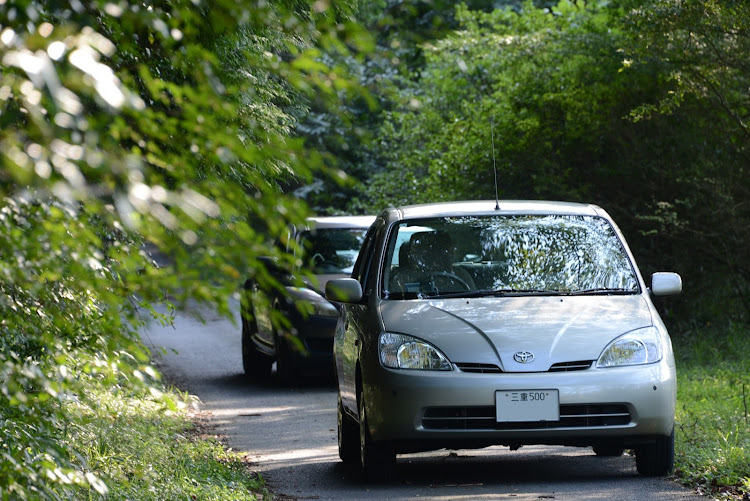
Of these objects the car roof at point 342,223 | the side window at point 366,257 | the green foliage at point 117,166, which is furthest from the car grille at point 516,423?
the car roof at point 342,223

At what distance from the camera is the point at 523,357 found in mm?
7695

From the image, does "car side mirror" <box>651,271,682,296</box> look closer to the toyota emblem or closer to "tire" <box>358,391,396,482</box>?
the toyota emblem

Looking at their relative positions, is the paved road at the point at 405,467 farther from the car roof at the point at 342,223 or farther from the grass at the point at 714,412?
the car roof at the point at 342,223

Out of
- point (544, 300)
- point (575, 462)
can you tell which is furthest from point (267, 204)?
point (575, 462)

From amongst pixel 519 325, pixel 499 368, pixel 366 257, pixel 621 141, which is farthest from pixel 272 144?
pixel 621 141

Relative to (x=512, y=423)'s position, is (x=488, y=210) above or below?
above

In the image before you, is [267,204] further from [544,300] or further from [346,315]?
[346,315]

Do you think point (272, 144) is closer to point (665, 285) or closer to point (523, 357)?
point (523, 357)

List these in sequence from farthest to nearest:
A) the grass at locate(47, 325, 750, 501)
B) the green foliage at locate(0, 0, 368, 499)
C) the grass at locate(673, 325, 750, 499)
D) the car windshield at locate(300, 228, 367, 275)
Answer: the car windshield at locate(300, 228, 367, 275) < the grass at locate(673, 325, 750, 499) < the grass at locate(47, 325, 750, 501) < the green foliage at locate(0, 0, 368, 499)

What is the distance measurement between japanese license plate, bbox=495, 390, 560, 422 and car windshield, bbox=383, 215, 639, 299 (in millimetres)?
1024

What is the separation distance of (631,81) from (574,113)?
960 mm

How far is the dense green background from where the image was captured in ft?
9.94

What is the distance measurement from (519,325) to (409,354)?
2.34 feet

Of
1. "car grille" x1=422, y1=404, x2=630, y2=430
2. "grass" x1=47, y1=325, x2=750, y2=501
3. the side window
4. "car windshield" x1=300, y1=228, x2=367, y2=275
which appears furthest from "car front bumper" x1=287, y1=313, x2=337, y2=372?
"car grille" x1=422, y1=404, x2=630, y2=430
